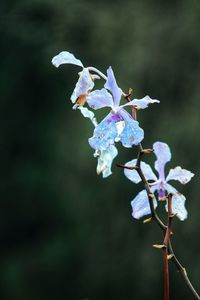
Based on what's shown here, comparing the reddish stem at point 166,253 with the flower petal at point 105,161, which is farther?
the flower petal at point 105,161

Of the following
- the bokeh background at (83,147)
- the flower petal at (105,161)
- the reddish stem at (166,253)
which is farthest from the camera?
the bokeh background at (83,147)

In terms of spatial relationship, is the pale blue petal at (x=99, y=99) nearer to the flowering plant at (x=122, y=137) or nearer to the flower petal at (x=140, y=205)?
the flowering plant at (x=122, y=137)

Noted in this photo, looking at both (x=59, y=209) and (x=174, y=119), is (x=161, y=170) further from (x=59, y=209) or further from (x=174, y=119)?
(x=59, y=209)

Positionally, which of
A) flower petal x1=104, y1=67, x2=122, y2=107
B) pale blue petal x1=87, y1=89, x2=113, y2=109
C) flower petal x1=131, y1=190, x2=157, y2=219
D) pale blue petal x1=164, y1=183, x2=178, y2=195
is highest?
flower petal x1=104, y1=67, x2=122, y2=107

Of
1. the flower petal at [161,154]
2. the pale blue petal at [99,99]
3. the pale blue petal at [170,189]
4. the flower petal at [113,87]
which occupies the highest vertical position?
the flower petal at [113,87]

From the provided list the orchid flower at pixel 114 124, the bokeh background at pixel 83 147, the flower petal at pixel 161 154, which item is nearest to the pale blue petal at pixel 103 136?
the orchid flower at pixel 114 124

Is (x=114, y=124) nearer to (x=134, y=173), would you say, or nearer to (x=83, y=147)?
(x=134, y=173)

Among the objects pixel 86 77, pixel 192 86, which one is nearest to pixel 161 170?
pixel 86 77

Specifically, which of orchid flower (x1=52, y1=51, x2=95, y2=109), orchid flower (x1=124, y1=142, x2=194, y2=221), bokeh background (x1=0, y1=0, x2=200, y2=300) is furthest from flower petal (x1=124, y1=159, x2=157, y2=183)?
bokeh background (x1=0, y1=0, x2=200, y2=300)

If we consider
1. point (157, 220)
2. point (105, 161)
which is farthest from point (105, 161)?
point (157, 220)

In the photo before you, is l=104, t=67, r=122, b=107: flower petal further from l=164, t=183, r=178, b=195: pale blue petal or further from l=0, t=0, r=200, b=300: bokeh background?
l=0, t=0, r=200, b=300: bokeh background
